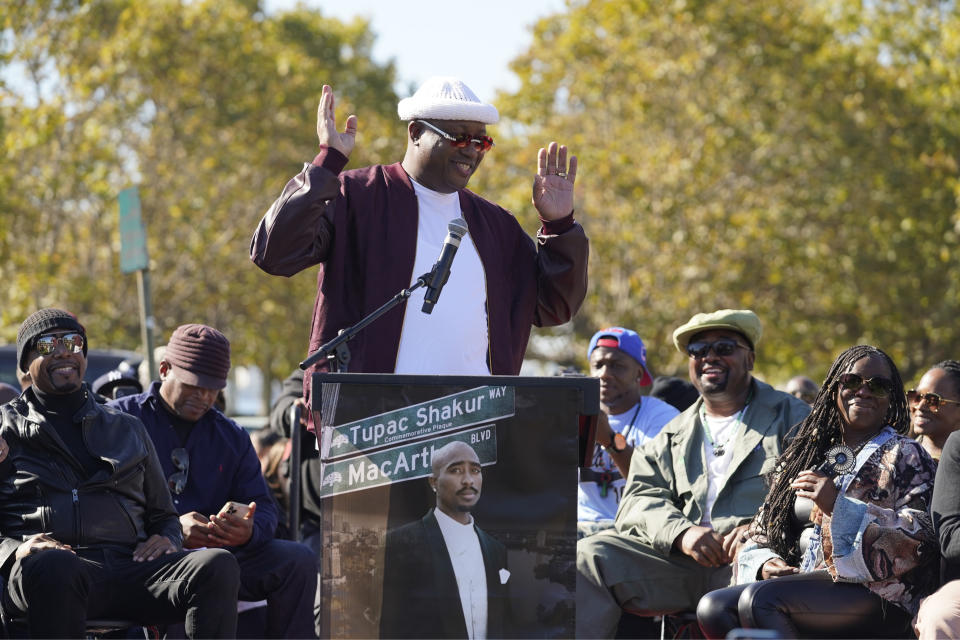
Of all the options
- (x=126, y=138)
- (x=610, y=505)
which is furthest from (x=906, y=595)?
(x=126, y=138)

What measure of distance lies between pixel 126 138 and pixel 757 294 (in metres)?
9.38

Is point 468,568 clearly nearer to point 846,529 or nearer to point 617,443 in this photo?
point 846,529

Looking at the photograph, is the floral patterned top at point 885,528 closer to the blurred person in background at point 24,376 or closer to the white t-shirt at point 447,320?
the white t-shirt at point 447,320

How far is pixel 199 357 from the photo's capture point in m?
6.57

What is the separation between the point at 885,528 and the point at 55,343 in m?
3.25

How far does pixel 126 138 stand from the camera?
2052 centimetres

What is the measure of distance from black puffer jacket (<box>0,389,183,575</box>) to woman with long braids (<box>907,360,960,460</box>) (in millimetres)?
3356

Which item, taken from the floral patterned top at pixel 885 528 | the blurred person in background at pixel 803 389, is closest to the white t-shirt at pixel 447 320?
the floral patterned top at pixel 885 528

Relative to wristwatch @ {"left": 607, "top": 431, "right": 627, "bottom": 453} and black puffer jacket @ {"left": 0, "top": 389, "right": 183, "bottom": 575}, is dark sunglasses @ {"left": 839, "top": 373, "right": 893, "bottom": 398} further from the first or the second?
black puffer jacket @ {"left": 0, "top": 389, "right": 183, "bottom": 575}

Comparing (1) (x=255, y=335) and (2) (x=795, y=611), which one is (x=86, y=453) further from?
(1) (x=255, y=335)

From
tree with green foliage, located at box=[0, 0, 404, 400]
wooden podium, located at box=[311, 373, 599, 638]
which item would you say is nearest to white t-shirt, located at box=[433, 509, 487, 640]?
wooden podium, located at box=[311, 373, 599, 638]

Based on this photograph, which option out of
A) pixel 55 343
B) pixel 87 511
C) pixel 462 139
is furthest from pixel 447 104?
pixel 87 511

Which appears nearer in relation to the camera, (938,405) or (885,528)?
(885,528)

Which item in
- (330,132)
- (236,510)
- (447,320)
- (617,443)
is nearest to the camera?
(330,132)
